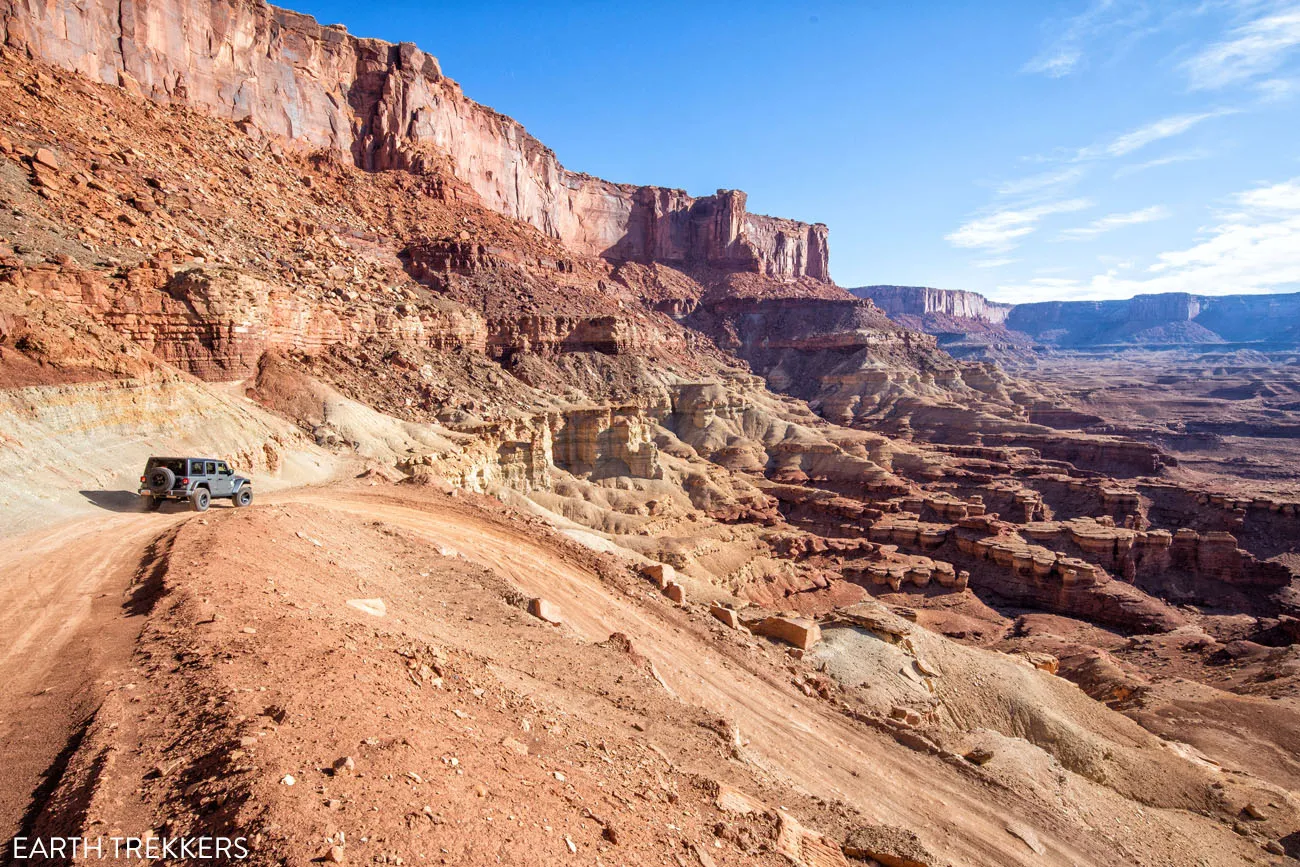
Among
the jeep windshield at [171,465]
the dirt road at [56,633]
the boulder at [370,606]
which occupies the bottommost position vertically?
the boulder at [370,606]

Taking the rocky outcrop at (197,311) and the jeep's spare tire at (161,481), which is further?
the rocky outcrop at (197,311)

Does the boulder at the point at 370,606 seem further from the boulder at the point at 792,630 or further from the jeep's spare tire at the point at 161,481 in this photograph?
the boulder at the point at 792,630

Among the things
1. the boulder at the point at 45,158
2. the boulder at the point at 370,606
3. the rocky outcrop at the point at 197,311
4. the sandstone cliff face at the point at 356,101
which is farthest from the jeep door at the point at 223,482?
the sandstone cliff face at the point at 356,101

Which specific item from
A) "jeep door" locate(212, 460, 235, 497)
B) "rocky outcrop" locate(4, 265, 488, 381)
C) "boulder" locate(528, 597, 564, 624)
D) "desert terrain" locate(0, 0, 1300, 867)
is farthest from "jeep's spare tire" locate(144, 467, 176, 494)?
"rocky outcrop" locate(4, 265, 488, 381)

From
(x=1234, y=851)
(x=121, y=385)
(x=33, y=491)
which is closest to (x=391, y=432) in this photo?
(x=121, y=385)

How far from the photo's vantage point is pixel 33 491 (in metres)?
15.3

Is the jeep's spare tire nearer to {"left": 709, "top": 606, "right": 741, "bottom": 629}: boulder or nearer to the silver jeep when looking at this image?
the silver jeep

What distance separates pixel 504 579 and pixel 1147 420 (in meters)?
127

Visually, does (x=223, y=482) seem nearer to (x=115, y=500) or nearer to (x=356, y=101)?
(x=115, y=500)

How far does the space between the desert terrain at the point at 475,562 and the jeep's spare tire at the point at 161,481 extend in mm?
646

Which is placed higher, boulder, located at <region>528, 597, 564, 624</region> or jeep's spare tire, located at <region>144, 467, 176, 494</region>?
jeep's spare tire, located at <region>144, 467, 176, 494</region>

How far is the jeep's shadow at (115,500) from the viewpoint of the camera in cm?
1609

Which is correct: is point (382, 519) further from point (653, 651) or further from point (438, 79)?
point (438, 79)

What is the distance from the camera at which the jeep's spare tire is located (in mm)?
16094
